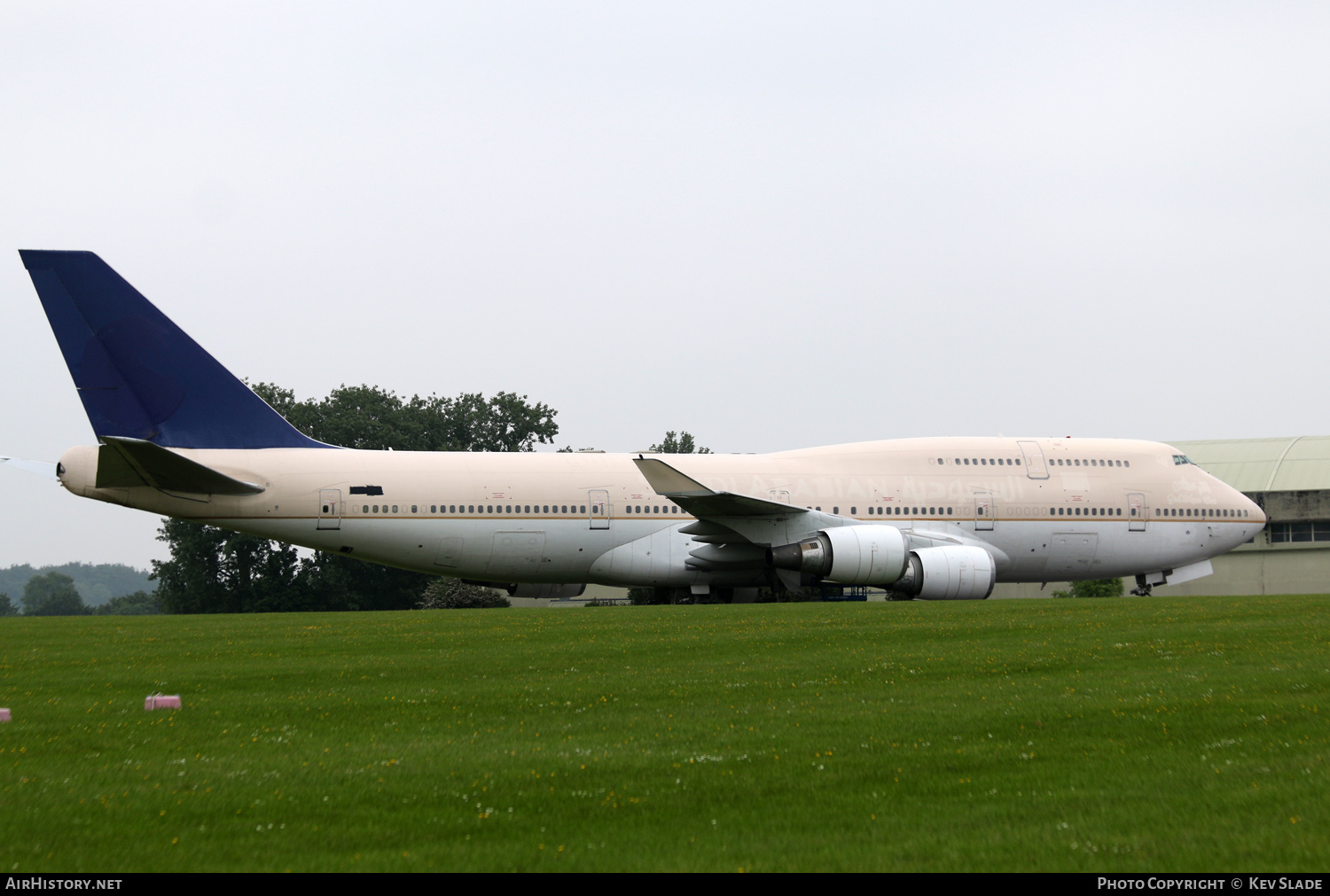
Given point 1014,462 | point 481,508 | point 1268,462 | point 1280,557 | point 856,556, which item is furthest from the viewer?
point 1268,462

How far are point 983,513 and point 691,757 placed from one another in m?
22.8

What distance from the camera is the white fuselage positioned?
25.7 m

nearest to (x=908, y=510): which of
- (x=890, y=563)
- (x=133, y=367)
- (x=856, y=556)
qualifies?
(x=890, y=563)

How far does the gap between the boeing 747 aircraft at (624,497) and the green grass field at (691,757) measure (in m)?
11.6

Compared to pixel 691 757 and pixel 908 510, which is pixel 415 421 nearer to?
pixel 908 510

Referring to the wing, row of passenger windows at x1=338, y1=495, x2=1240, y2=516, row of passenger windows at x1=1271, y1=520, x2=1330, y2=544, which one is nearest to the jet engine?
the wing

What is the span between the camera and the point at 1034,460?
2938 centimetres

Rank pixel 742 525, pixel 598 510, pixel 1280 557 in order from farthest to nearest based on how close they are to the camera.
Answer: pixel 1280 557 → pixel 598 510 → pixel 742 525

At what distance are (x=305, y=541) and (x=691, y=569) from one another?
898 cm

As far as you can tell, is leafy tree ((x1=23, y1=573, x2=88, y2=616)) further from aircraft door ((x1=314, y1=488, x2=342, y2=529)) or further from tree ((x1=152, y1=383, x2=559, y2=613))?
aircraft door ((x1=314, y1=488, x2=342, y2=529))

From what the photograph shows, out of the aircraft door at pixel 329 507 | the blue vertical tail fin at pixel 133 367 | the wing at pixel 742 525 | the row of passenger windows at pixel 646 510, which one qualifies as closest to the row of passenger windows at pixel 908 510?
the row of passenger windows at pixel 646 510

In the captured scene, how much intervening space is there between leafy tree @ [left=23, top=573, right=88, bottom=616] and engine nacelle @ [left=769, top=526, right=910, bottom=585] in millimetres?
103796

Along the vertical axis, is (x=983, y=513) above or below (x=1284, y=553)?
above
